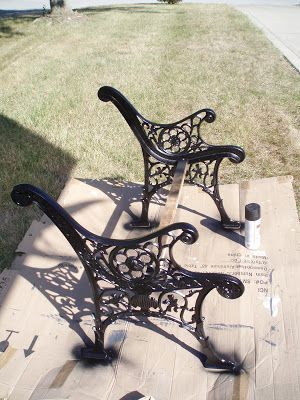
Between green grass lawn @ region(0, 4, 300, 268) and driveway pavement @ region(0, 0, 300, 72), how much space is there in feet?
0.95

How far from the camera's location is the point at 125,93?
5789 millimetres

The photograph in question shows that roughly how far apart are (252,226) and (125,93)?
3.52 metres

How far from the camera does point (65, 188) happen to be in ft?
11.5

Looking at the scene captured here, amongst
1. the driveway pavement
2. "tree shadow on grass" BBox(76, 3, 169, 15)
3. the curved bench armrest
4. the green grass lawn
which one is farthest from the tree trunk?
the curved bench armrest

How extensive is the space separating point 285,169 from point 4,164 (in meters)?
2.34

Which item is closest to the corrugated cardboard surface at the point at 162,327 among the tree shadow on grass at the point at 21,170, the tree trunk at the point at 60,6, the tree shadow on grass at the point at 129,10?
the tree shadow on grass at the point at 21,170

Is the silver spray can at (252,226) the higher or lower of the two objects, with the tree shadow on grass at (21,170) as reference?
higher

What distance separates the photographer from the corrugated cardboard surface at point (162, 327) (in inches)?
80.2

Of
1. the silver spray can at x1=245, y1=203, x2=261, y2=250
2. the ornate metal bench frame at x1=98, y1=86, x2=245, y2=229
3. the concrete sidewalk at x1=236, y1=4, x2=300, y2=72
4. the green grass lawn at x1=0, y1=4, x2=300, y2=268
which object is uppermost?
the ornate metal bench frame at x1=98, y1=86, x2=245, y2=229

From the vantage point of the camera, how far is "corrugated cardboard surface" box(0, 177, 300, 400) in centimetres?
204

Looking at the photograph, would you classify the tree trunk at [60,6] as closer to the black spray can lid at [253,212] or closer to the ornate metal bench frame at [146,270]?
the black spray can lid at [253,212]

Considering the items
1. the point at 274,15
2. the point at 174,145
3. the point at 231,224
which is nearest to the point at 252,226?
the point at 231,224

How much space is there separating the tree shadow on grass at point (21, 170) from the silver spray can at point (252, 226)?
1.43 meters

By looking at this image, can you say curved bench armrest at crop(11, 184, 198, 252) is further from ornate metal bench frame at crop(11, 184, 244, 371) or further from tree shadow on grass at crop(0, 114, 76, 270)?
tree shadow on grass at crop(0, 114, 76, 270)
